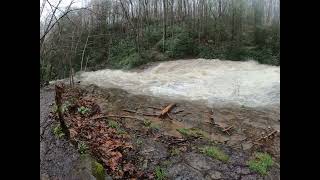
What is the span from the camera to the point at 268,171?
352 centimetres

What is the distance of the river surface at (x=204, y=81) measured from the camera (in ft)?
11.9

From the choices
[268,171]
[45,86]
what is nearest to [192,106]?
[268,171]

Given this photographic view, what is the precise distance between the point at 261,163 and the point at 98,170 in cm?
160

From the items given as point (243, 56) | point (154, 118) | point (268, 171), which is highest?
point (243, 56)

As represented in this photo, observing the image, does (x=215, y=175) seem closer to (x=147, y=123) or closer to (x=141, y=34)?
(x=147, y=123)

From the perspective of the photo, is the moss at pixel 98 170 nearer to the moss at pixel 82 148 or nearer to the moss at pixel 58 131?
the moss at pixel 82 148

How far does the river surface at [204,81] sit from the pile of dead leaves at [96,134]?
235 mm

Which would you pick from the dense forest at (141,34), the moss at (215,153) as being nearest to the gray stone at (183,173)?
the moss at (215,153)

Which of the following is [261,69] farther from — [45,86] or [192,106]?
[45,86]

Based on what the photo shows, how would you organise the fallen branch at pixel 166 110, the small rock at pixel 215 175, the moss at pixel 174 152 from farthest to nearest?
the fallen branch at pixel 166 110, the moss at pixel 174 152, the small rock at pixel 215 175

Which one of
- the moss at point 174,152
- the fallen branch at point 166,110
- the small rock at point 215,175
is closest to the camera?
the small rock at point 215,175

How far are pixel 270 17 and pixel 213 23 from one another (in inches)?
22.3

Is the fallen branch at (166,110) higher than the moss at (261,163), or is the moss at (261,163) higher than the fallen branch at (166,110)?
the fallen branch at (166,110)
